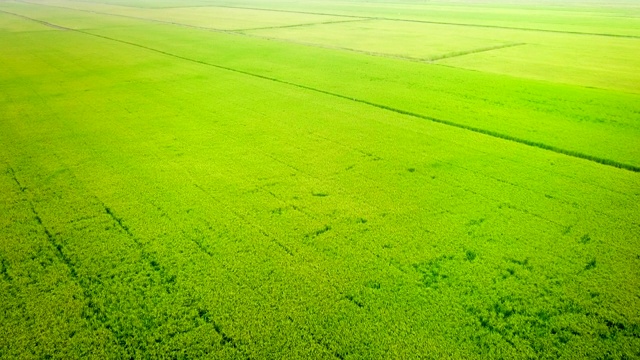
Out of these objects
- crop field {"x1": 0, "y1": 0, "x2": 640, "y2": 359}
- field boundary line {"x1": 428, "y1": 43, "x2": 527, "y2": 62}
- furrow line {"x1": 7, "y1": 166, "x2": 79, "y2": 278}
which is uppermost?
field boundary line {"x1": 428, "y1": 43, "x2": 527, "y2": 62}

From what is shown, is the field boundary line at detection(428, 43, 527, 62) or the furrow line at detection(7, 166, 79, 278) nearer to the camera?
the furrow line at detection(7, 166, 79, 278)

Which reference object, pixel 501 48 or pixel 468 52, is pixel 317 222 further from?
pixel 501 48

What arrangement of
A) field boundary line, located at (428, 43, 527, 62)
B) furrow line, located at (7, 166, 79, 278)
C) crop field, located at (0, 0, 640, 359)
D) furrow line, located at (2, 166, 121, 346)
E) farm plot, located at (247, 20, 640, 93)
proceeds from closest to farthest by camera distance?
crop field, located at (0, 0, 640, 359), furrow line, located at (2, 166, 121, 346), furrow line, located at (7, 166, 79, 278), farm plot, located at (247, 20, 640, 93), field boundary line, located at (428, 43, 527, 62)

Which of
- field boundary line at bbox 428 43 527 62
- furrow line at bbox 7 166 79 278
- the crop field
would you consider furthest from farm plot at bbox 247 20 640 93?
furrow line at bbox 7 166 79 278

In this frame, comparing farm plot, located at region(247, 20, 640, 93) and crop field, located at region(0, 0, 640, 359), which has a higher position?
farm plot, located at region(247, 20, 640, 93)

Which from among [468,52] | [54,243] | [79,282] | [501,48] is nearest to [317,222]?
[79,282]

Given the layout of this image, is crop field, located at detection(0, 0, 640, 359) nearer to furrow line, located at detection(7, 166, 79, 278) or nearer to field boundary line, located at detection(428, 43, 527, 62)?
furrow line, located at detection(7, 166, 79, 278)

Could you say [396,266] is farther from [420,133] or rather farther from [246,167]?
[420,133]

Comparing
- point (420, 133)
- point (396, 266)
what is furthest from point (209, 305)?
point (420, 133)
